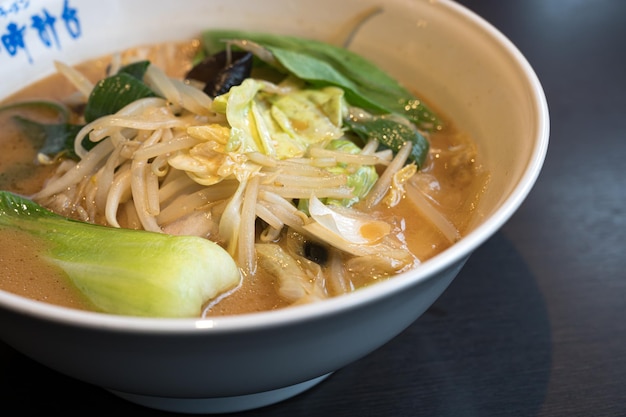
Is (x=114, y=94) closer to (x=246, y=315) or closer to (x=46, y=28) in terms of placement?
(x=46, y=28)

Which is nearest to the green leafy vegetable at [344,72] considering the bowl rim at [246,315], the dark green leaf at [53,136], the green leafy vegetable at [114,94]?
the green leafy vegetable at [114,94]

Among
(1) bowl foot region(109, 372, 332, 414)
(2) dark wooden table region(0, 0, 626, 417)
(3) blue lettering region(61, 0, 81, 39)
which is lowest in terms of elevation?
(2) dark wooden table region(0, 0, 626, 417)

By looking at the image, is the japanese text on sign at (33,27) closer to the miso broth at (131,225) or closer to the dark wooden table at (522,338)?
the miso broth at (131,225)

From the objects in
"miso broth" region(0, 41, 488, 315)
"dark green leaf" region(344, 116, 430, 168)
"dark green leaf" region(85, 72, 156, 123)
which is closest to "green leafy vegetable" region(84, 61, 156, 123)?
"dark green leaf" region(85, 72, 156, 123)

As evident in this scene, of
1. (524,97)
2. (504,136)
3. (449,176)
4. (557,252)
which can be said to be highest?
(524,97)

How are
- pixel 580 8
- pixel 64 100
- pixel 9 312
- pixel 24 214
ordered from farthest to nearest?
pixel 580 8 < pixel 64 100 < pixel 24 214 < pixel 9 312

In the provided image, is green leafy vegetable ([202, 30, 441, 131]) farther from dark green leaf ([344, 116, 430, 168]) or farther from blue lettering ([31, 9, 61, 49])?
blue lettering ([31, 9, 61, 49])

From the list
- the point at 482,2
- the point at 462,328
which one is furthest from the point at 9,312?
the point at 482,2

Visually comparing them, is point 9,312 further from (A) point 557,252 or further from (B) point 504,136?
(A) point 557,252
